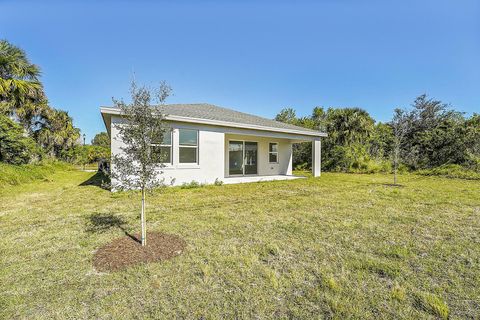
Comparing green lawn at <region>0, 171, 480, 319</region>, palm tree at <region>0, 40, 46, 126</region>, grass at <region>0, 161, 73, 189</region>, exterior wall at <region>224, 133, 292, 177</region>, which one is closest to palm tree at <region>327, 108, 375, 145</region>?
exterior wall at <region>224, 133, 292, 177</region>

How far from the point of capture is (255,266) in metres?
2.79

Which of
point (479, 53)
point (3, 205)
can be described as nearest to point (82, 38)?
point (3, 205)

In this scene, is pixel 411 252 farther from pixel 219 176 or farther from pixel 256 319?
pixel 219 176

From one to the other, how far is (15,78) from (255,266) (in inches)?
715

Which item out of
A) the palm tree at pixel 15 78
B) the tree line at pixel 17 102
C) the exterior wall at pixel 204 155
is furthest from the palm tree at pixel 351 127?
the palm tree at pixel 15 78

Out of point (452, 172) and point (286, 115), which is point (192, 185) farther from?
point (286, 115)

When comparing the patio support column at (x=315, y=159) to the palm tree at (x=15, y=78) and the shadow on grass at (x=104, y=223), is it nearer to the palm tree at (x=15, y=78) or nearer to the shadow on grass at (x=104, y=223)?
the shadow on grass at (x=104, y=223)

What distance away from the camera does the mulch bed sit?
111 inches

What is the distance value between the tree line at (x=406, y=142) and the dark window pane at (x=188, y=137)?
1017cm

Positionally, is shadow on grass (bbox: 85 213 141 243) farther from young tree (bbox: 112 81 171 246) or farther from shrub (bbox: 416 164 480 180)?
shrub (bbox: 416 164 480 180)

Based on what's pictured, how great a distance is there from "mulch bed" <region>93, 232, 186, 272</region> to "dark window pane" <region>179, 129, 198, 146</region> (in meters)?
6.04

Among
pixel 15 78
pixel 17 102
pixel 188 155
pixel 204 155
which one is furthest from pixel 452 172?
pixel 17 102

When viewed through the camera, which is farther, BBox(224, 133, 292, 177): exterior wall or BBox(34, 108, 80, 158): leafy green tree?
BBox(34, 108, 80, 158): leafy green tree

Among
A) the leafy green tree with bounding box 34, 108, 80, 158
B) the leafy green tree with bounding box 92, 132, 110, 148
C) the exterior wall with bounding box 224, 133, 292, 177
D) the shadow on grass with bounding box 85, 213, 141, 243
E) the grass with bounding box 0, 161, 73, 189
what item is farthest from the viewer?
the leafy green tree with bounding box 34, 108, 80, 158
